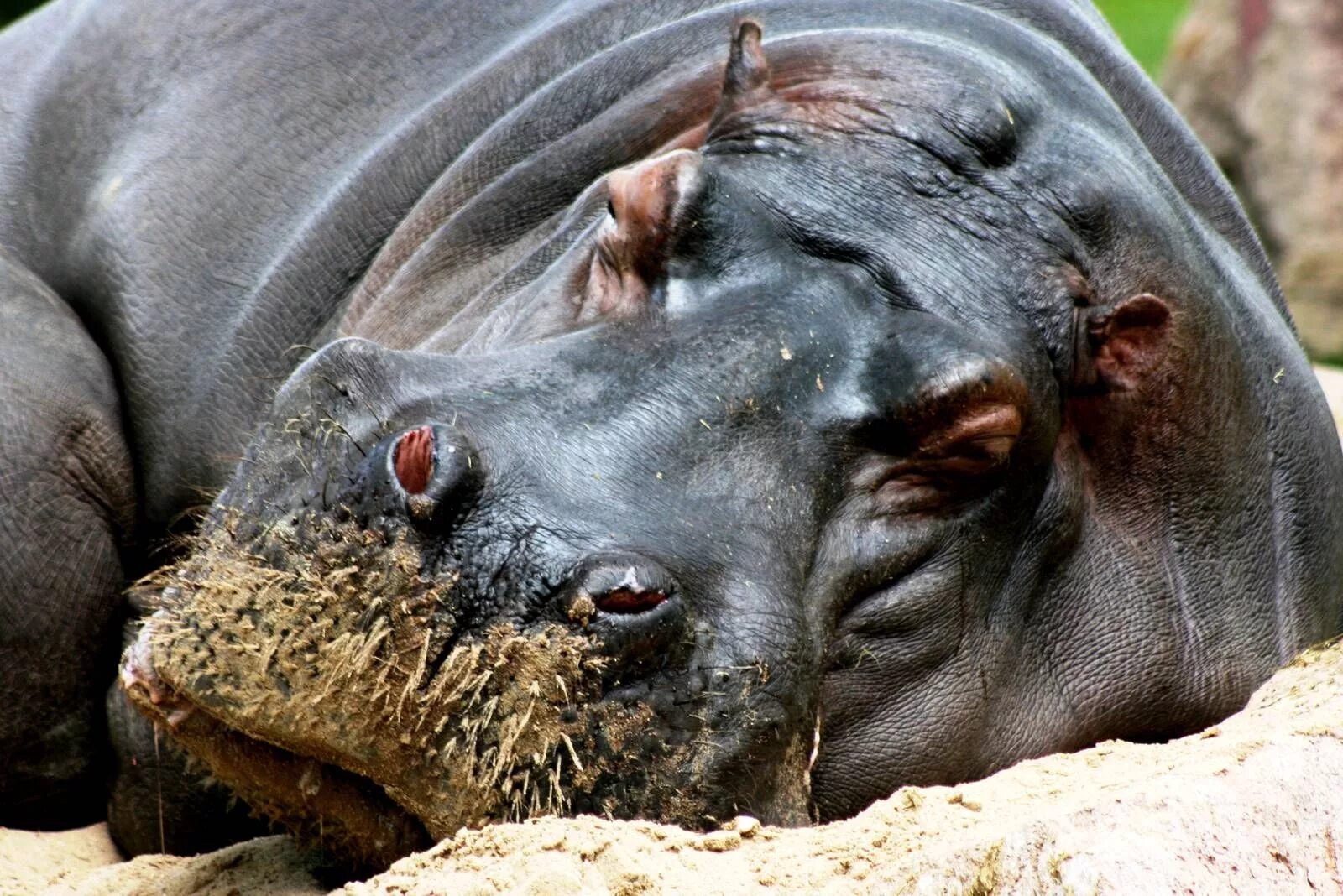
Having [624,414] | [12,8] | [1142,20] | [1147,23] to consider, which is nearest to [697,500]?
[624,414]

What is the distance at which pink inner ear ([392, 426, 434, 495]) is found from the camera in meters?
2.39

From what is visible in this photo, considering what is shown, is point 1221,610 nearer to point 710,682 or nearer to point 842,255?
point 842,255

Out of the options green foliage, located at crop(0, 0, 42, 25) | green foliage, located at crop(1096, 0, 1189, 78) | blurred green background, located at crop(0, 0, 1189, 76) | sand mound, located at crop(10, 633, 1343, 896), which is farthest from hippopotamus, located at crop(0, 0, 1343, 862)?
green foliage, located at crop(1096, 0, 1189, 78)

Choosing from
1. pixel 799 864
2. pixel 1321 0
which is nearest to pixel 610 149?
pixel 799 864

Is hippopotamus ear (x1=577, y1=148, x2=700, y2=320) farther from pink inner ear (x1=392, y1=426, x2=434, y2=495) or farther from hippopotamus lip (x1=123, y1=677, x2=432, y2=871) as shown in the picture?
hippopotamus lip (x1=123, y1=677, x2=432, y2=871)

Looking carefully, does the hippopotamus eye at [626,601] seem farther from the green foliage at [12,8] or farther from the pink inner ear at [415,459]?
the green foliage at [12,8]

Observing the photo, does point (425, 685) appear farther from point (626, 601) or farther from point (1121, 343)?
point (1121, 343)

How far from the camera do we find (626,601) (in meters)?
2.40

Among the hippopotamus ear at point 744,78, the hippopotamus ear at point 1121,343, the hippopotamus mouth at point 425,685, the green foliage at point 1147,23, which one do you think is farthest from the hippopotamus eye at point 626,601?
the green foliage at point 1147,23

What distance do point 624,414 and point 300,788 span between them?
729 millimetres

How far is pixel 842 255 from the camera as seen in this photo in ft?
9.70

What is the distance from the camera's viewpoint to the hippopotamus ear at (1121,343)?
3098 millimetres

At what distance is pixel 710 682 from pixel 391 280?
1703 millimetres

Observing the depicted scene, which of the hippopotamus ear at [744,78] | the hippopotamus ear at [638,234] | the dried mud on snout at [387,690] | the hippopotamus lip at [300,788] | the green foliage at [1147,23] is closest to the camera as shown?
the dried mud on snout at [387,690]
